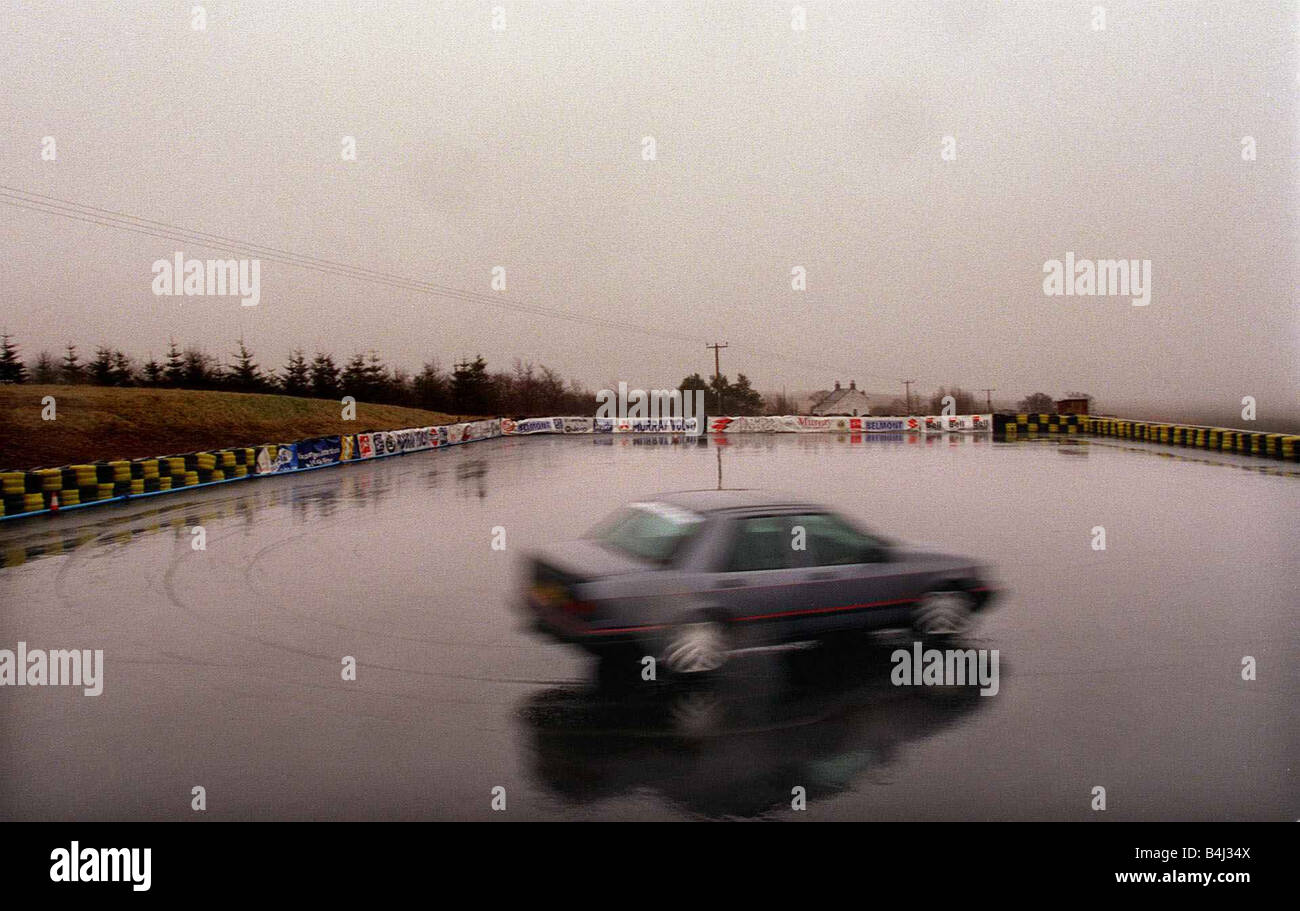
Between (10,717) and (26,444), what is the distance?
171 feet

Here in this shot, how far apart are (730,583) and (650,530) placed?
917mm

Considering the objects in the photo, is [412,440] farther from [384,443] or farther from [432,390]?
[432,390]

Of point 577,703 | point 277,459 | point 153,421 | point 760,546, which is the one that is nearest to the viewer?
point 577,703

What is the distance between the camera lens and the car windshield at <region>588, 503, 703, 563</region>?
748 cm

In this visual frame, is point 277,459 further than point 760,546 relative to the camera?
Yes

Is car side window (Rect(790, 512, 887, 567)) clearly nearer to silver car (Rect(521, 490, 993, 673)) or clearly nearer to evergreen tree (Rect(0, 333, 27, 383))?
silver car (Rect(521, 490, 993, 673))

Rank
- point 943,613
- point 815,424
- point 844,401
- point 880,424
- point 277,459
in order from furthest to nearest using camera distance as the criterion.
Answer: point 844,401 → point 815,424 → point 880,424 → point 277,459 → point 943,613

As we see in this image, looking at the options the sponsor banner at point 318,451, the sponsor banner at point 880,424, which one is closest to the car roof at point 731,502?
the sponsor banner at point 318,451

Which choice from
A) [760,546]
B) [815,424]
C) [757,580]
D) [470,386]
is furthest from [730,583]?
[470,386]

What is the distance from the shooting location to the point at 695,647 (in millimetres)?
7281

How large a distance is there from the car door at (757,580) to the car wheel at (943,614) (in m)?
1.31

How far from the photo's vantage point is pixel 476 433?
5203 cm
